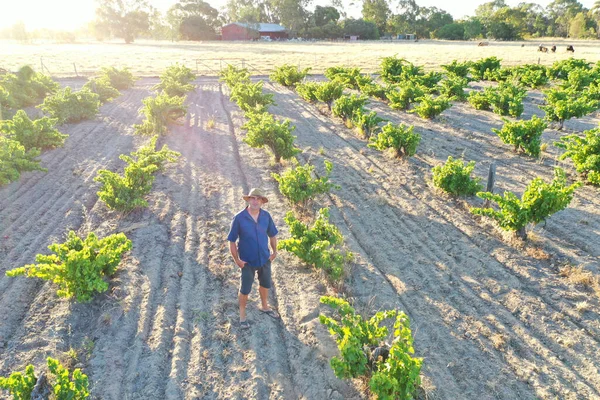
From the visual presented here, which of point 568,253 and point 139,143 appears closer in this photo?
point 568,253

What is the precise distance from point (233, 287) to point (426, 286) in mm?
2789

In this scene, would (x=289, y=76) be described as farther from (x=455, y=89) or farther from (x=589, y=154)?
(x=589, y=154)

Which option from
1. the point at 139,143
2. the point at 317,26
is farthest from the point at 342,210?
the point at 317,26

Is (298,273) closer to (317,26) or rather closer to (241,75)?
(241,75)

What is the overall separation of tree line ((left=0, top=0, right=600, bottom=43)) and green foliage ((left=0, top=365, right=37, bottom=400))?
252 feet

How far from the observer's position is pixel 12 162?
29.4 ft

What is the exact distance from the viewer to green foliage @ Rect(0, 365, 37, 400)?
3.60 meters

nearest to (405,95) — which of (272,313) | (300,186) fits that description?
(300,186)

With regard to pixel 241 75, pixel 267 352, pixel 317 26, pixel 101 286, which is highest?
pixel 317 26

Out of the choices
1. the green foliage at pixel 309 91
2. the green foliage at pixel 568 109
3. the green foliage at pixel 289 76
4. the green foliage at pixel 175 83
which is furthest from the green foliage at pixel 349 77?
the green foliage at pixel 568 109

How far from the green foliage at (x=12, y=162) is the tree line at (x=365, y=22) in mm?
71858

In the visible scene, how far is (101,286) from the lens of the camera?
535cm

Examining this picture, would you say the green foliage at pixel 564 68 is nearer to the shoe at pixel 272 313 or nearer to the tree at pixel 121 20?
the shoe at pixel 272 313

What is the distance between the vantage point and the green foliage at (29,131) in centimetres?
1086
